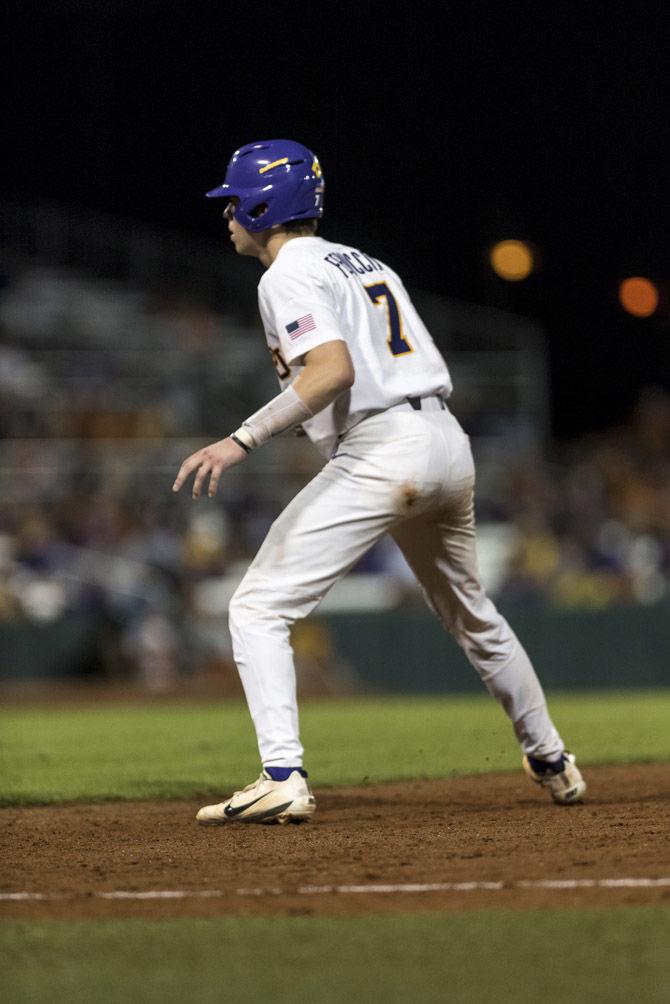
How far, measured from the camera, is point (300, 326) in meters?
4.88

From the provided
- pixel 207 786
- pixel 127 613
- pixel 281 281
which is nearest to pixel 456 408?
pixel 127 613

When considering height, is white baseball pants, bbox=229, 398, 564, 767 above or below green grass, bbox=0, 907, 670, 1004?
above

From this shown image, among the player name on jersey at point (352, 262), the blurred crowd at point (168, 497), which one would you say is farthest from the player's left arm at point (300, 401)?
the blurred crowd at point (168, 497)

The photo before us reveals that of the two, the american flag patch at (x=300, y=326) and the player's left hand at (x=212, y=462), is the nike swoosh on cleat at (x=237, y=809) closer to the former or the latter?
the player's left hand at (x=212, y=462)

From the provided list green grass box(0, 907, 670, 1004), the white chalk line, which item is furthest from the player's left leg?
green grass box(0, 907, 670, 1004)

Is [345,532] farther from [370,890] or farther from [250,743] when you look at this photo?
[250,743]

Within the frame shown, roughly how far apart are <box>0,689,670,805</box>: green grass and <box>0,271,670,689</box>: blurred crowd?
2.51m

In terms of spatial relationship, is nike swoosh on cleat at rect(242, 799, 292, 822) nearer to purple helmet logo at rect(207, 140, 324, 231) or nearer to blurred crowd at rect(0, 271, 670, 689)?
purple helmet logo at rect(207, 140, 324, 231)

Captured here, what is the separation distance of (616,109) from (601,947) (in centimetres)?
1678

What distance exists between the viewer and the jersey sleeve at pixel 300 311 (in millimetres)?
4848

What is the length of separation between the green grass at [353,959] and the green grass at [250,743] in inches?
127

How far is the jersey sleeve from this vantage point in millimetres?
4848

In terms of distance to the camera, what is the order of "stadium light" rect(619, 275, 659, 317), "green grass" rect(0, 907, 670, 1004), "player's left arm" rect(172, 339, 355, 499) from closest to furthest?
"green grass" rect(0, 907, 670, 1004) → "player's left arm" rect(172, 339, 355, 499) → "stadium light" rect(619, 275, 659, 317)

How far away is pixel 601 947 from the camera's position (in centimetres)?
279
